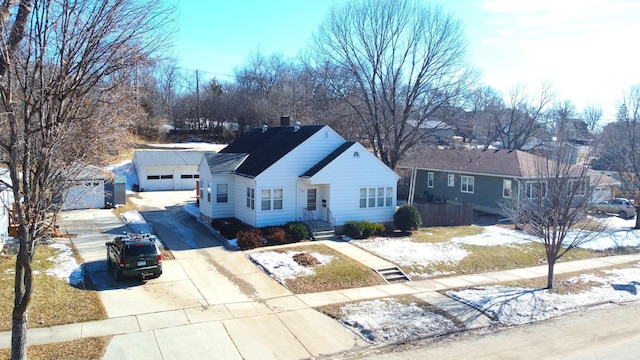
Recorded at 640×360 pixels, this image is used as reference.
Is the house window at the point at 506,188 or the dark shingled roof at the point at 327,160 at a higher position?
the dark shingled roof at the point at 327,160

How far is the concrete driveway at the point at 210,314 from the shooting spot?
40.2 ft

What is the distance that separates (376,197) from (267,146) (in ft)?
24.6

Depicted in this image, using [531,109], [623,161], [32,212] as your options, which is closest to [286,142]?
[32,212]

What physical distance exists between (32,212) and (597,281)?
20.1m

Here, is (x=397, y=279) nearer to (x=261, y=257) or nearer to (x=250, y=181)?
(x=261, y=257)

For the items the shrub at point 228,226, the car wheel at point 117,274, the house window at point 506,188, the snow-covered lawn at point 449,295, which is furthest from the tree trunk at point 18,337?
the house window at point 506,188

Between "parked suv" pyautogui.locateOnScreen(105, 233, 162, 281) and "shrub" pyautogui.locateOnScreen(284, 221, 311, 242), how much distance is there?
26.1 ft

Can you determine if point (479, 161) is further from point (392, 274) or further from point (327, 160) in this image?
point (392, 274)

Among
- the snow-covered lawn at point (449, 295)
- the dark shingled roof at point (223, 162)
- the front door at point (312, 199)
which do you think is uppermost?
the dark shingled roof at point (223, 162)

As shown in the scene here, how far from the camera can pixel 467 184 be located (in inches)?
1534

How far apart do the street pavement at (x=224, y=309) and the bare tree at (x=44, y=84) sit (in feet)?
10.4

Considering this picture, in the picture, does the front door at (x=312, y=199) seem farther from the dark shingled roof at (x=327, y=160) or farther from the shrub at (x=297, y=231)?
the shrub at (x=297, y=231)

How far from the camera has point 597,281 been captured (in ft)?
63.9

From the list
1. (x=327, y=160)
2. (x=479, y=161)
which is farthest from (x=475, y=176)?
(x=327, y=160)
